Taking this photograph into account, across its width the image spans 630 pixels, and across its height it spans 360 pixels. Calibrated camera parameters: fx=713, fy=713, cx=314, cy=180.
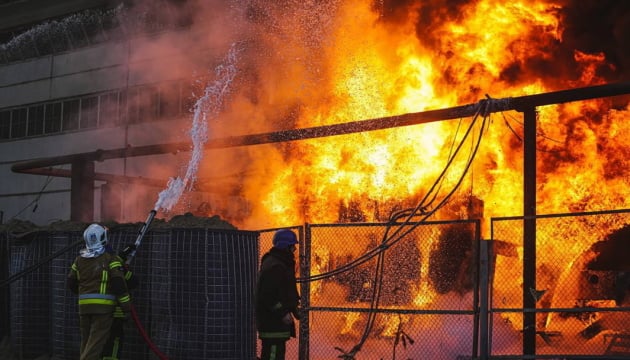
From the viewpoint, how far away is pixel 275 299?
7219mm

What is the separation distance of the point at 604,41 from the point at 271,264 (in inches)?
309

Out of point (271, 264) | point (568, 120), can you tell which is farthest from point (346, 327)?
point (568, 120)

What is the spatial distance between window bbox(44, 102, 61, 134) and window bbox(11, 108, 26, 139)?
132 centimetres

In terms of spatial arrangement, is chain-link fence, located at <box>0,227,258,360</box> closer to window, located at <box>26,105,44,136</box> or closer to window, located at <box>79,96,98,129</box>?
window, located at <box>79,96,98,129</box>

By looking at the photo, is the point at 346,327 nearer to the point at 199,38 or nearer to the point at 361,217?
the point at 361,217

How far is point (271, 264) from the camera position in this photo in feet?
24.1

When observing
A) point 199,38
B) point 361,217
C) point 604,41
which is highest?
point 199,38

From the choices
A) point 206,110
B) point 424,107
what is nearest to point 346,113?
point 424,107

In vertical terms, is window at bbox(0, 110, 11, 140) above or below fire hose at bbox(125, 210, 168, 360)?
above

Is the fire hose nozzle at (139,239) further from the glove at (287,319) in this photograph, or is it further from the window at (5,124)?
the window at (5,124)

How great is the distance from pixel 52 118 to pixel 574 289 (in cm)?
2015

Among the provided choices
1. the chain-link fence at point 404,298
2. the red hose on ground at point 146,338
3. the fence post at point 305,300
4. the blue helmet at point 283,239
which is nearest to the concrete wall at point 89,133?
the chain-link fence at point 404,298

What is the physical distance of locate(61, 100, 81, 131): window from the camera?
24.5 metres

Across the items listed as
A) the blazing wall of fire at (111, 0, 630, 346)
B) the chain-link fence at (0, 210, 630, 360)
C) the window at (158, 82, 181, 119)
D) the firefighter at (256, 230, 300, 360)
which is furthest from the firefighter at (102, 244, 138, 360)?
the window at (158, 82, 181, 119)
